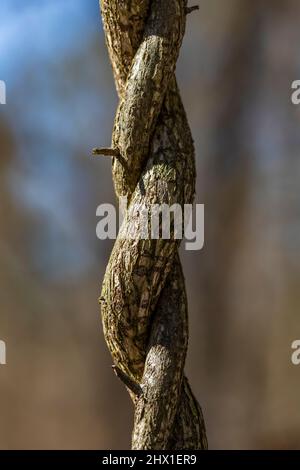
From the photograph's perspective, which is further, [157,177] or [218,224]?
→ [218,224]

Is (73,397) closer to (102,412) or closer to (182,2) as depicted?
(102,412)

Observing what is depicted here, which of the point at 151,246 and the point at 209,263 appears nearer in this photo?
the point at 151,246

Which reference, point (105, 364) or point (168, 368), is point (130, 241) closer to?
point (168, 368)

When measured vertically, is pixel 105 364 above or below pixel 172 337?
above

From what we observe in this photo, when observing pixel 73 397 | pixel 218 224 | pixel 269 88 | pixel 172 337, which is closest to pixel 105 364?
pixel 73 397

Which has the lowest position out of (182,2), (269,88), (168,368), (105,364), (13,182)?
(168,368)

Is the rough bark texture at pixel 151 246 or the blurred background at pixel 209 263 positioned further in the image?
the blurred background at pixel 209 263

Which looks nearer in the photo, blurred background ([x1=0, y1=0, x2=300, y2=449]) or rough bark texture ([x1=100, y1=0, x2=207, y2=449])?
rough bark texture ([x1=100, y1=0, x2=207, y2=449])
